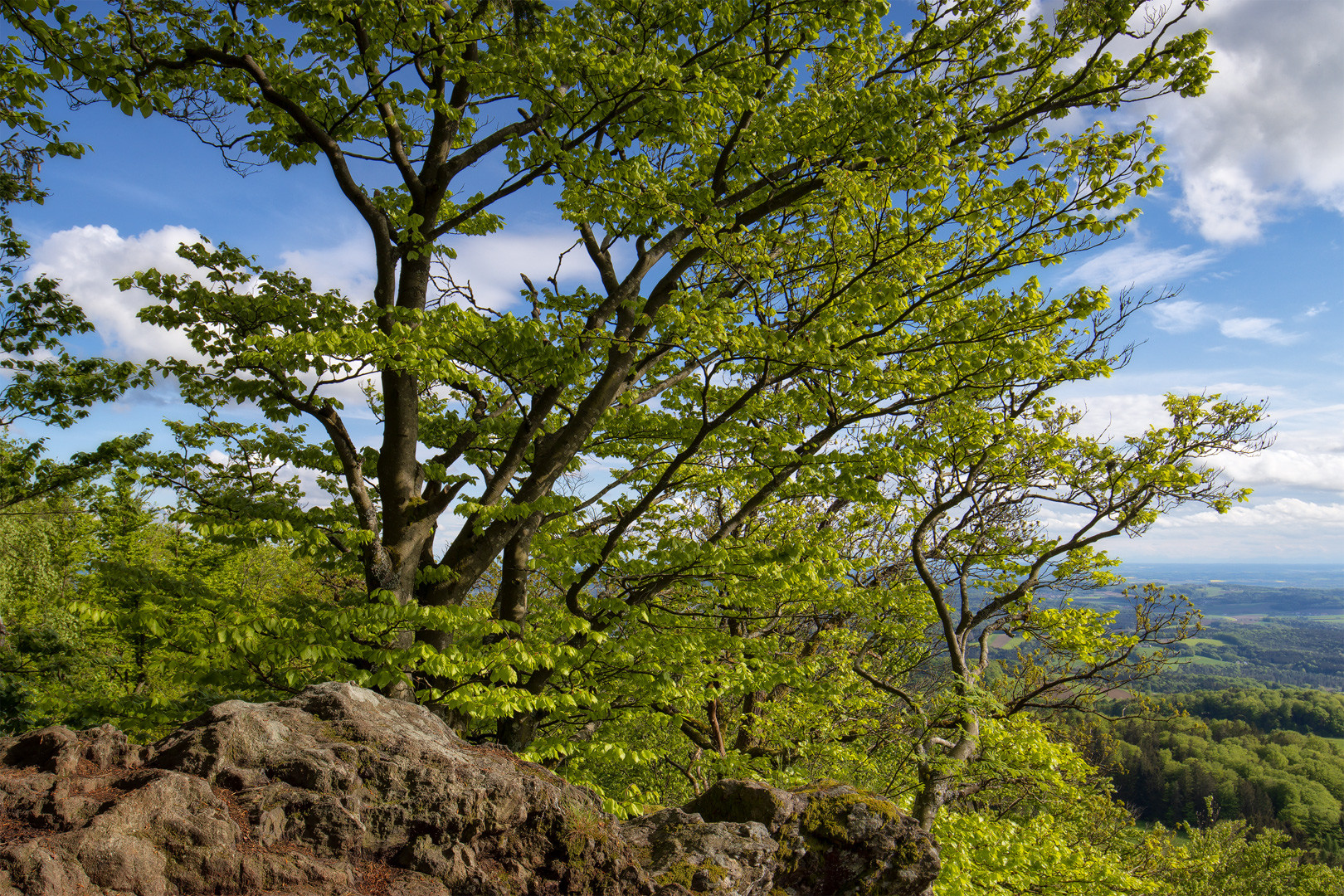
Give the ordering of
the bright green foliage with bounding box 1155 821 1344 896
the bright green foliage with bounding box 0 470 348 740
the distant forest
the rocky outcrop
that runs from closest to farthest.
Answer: the rocky outcrop, the bright green foliage with bounding box 0 470 348 740, the bright green foliage with bounding box 1155 821 1344 896, the distant forest

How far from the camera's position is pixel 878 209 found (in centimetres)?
745

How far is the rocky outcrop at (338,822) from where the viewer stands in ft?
9.58

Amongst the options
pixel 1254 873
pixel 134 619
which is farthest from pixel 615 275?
pixel 1254 873

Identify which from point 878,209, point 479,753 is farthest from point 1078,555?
point 479,753

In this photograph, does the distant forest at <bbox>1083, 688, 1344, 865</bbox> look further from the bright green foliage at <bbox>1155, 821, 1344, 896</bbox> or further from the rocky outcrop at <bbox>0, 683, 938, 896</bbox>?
the rocky outcrop at <bbox>0, 683, 938, 896</bbox>

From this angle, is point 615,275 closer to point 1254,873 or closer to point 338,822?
point 338,822

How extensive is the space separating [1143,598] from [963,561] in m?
3.40

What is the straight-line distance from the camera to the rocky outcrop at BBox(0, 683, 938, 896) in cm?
Answer: 292

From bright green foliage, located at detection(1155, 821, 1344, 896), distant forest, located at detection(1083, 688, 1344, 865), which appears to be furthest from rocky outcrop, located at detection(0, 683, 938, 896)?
distant forest, located at detection(1083, 688, 1344, 865)

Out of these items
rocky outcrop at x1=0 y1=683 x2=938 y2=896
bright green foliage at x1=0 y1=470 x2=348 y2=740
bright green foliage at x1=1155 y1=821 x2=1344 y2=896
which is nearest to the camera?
rocky outcrop at x1=0 y1=683 x2=938 y2=896

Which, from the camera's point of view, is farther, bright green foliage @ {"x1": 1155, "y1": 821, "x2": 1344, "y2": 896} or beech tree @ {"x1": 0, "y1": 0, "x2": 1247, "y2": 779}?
bright green foliage @ {"x1": 1155, "y1": 821, "x2": 1344, "y2": 896}

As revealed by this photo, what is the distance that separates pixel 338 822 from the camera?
3.48m

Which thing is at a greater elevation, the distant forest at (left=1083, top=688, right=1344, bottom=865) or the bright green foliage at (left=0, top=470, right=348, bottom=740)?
the bright green foliage at (left=0, top=470, right=348, bottom=740)

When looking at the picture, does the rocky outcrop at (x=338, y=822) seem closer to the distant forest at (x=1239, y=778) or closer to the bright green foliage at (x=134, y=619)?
the bright green foliage at (x=134, y=619)
